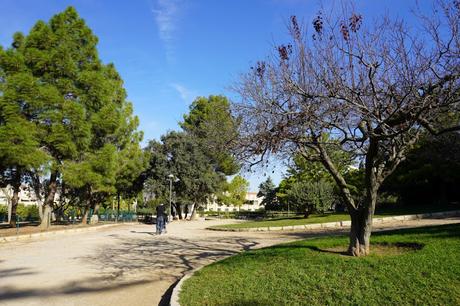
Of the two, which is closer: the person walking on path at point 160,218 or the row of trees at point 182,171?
the person walking on path at point 160,218

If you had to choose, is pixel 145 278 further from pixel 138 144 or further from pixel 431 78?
pixel 138 144

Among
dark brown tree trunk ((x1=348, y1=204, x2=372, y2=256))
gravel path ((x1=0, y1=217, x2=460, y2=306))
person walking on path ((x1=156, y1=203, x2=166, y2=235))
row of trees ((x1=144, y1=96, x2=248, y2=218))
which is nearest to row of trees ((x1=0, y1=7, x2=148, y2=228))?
person walking on path ((x1=156, y1=203, x2=166, y2=235))

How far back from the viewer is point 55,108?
2239cm

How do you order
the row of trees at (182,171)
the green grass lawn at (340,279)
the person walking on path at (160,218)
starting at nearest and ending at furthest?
the green grass lawn at (340,279) → the person walking on path at (160,218) → the row of trees at (182,171)

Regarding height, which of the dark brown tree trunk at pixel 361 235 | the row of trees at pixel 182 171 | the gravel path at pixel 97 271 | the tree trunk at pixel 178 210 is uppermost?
the row of trees at pixel 182 171

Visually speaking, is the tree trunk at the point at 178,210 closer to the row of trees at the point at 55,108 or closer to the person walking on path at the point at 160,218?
the row of trees at the point at 55,108

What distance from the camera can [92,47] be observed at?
2516 centimetres

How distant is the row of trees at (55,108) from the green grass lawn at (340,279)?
51.7 feet

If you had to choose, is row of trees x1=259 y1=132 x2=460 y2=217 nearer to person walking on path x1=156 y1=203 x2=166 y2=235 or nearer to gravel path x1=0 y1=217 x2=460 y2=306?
person walking on path x1=156 y1=203 x2=166 y2=235

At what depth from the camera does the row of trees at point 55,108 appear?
20.8 meters

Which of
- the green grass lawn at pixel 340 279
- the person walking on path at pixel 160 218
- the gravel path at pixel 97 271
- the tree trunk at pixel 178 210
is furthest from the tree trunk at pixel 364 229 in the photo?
the tree trunk at pixel 178 210

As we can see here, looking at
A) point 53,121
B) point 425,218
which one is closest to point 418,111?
point 425,218

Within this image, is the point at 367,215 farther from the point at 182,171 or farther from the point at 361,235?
the point at 182,171

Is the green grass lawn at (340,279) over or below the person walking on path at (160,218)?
below
